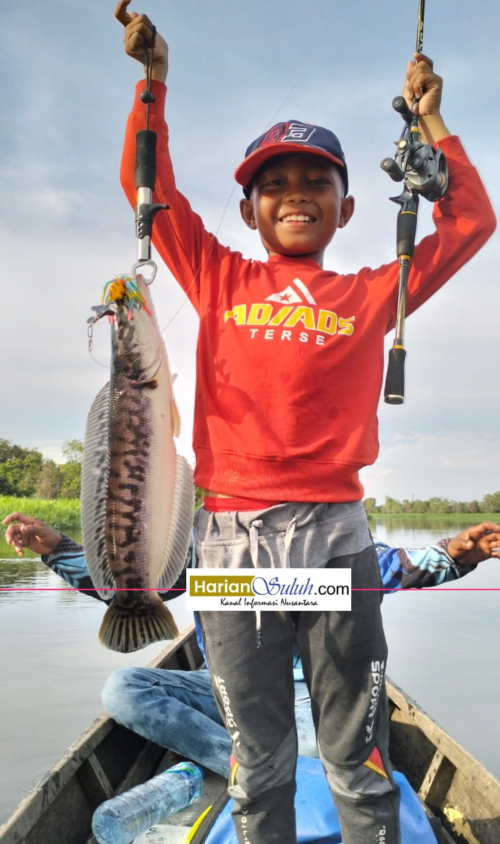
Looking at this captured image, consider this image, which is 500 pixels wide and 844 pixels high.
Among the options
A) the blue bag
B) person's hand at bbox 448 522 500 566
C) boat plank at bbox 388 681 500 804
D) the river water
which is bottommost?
the river water

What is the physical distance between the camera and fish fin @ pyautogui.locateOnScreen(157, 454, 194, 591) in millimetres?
1855

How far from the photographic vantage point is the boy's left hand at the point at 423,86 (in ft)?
7.78

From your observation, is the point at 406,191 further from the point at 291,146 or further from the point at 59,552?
the point at 59,552

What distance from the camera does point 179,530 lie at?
186 centimetres

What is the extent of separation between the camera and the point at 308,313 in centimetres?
220

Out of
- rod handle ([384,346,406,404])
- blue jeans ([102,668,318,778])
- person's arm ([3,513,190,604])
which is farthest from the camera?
blue jeans ([102,668,318,778])

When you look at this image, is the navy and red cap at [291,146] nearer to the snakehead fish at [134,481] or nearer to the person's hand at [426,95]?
the person's hand at [426,95]

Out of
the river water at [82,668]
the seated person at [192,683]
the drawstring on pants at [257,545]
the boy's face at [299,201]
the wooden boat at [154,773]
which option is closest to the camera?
the drawstring on pants at [257,545]

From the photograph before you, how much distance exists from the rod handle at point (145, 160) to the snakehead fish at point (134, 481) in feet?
1.14

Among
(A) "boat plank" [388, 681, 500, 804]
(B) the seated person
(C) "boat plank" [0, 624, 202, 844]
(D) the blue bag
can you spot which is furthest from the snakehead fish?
(A) "boat plank" [388, 681, 500, 804]

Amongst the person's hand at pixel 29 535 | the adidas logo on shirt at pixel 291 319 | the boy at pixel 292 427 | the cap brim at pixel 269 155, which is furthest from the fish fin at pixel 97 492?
the cap brim at pixel 269 155

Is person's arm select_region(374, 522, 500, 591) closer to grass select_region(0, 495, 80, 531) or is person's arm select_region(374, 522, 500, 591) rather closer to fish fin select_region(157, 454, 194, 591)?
fish fin select_region(157, 454, 194, 591)

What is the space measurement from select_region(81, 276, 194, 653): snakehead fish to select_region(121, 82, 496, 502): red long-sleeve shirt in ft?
0.90

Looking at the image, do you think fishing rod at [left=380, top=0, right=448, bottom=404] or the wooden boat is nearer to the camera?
fishing rod at [left=380, top=0, right=448, bottom=404]
